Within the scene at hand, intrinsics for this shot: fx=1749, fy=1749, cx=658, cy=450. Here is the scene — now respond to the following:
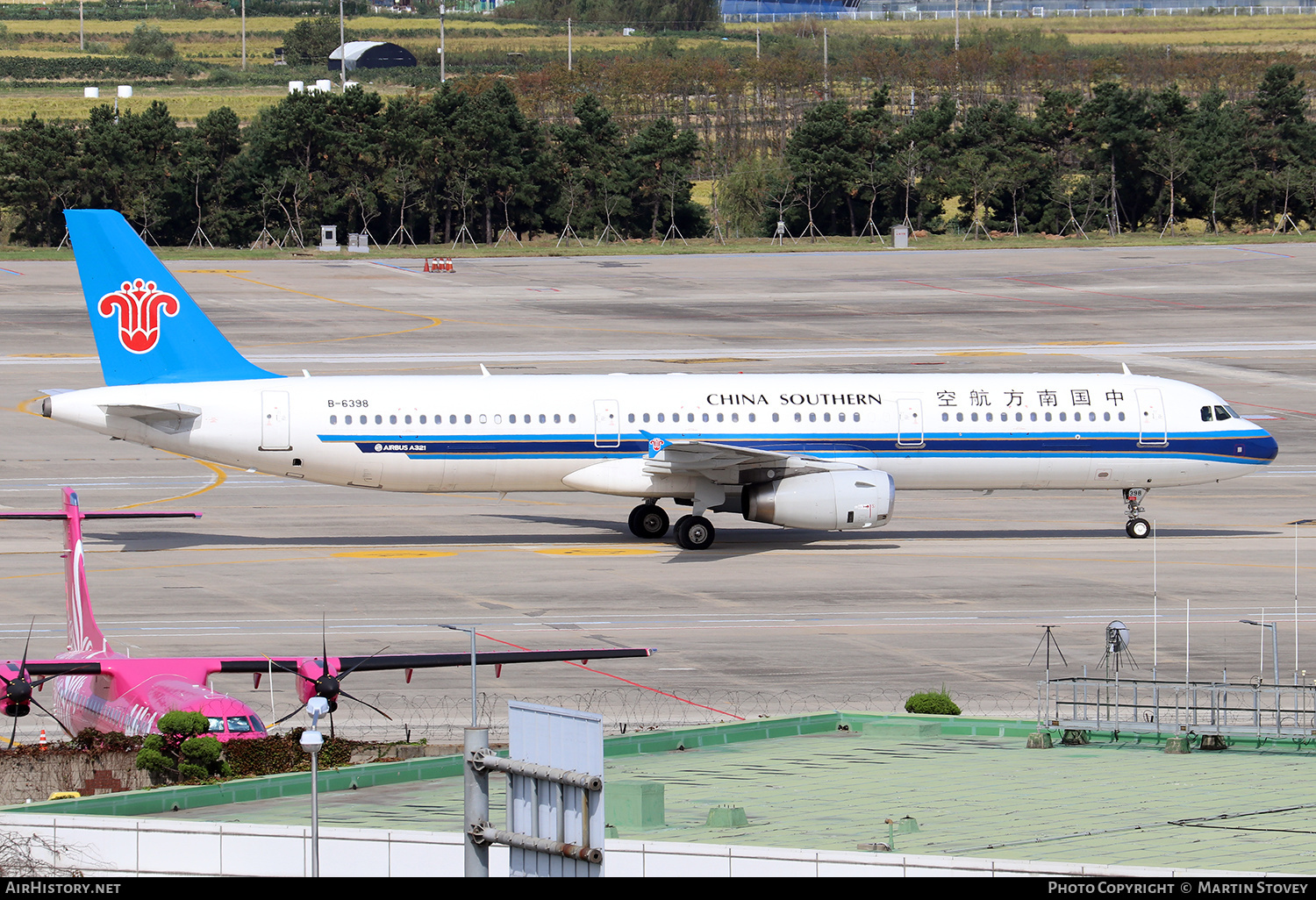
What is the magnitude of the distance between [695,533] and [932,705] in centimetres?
1751

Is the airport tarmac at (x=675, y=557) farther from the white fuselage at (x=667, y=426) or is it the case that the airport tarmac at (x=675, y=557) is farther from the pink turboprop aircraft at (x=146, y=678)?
the pink turboprop aircraft at (x=146, y=678)

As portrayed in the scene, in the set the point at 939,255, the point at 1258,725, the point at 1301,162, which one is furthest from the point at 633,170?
the point at 1258,725

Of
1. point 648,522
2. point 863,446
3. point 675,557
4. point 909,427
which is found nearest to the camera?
point 675,557

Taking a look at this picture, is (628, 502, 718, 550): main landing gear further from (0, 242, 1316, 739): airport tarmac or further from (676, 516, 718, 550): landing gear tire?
(0, 242, 1316, 739): airport tarmac

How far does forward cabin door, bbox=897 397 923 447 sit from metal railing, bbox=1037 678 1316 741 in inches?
560

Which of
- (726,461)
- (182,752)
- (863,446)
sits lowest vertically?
(182,752)

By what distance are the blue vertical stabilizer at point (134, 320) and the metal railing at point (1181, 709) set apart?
2551 centimetres

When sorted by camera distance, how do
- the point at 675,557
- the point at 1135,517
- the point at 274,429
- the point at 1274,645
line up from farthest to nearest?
1. the point at 1135,517
2. the point at 675,557
3. the point at 274,429
4. the point at 1274,645

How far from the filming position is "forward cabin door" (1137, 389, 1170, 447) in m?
49.5

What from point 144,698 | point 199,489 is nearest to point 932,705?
point 144,698

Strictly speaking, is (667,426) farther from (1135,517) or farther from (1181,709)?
(1181,709)

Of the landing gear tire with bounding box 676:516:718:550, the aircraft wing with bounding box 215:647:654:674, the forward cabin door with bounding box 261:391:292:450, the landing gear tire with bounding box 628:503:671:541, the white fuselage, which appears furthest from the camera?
the landing gear tire with bounding box 628:503:671:541

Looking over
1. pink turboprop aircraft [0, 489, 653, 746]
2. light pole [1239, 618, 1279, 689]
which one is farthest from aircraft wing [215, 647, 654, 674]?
light pole [1239, 618, 1279, 689]

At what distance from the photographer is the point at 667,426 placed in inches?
1905
